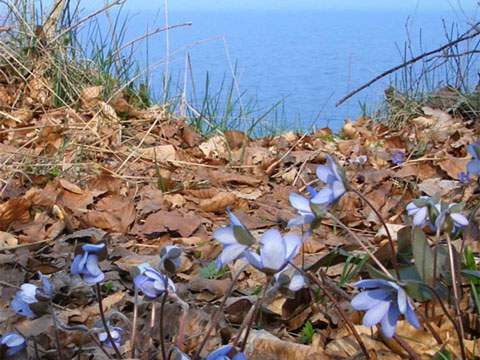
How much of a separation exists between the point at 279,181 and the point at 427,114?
4.18 feet

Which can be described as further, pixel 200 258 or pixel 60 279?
pixel 200 258

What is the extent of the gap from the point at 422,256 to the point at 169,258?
0.35m

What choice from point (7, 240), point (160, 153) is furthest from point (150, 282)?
point (160, 153)

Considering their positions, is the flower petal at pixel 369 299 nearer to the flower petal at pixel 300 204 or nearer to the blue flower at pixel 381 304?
the blue flower at pixel 381 304

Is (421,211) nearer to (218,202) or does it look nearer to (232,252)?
(232,252)

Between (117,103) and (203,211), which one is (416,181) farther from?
(117,103)

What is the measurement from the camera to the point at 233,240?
0.82 meters

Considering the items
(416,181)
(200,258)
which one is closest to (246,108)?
(416,181)

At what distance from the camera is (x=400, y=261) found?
1.26 m

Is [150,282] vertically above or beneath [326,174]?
beneath

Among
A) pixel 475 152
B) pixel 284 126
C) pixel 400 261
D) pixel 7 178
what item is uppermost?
pixel 475 152

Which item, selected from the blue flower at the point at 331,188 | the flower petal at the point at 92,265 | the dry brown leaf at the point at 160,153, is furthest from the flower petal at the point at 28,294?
the dry brown leaf at the point at 160,153

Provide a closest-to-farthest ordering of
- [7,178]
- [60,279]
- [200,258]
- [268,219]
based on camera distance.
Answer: [60,279]
[200,258]
[268,219]
[7,178]

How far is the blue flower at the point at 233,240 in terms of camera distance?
2.64ft
